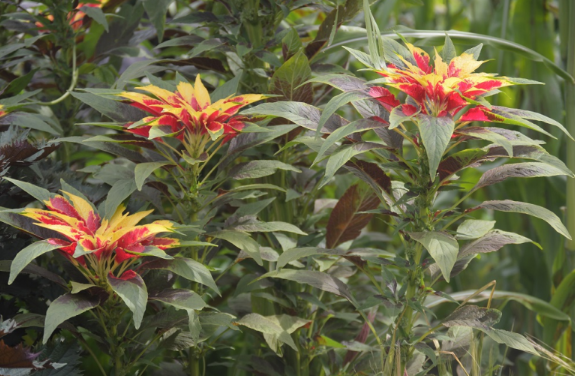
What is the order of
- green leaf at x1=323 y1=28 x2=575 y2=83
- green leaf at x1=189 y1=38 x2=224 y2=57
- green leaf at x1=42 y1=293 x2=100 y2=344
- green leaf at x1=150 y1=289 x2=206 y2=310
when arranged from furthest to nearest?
green leaf at x1=323 y1=28 x2=575 y2=83 → green leaf at x1=189 y1=38 x2=224 y2=57 → green leaf at x1=150 y1=289 x2=206 y2=310 → green leaf at x1=42 y1=293 x2=100 y2=344

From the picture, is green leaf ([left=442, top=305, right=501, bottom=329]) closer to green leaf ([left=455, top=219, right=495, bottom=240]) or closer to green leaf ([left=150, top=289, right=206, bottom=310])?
green leaf ([left=455, top=219, right=495, bottom=240])

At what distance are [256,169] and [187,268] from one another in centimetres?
20

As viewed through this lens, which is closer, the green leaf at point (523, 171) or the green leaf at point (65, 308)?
the green leaf at point (65, 308)

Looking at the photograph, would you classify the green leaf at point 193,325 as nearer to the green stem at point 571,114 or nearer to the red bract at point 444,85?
the red bract at point 444,85

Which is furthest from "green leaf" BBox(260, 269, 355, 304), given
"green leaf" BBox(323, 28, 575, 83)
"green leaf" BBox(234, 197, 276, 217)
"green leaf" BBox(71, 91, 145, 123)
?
"green leaf" BBox(323, 28, 575, 83)

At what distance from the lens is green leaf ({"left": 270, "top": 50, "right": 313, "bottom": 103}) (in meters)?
1.02

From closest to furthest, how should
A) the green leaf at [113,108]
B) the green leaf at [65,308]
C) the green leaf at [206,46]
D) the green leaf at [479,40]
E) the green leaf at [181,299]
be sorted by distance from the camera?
the green leaf at [65,308] < the green leaf at [181,299] < the green leaf at [113,108] < the green leaf at [206,46] < the green leaf at [479,40]

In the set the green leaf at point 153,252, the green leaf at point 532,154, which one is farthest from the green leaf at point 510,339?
the green leaf at point 153,252

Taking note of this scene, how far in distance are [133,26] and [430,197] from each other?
76 centimetres

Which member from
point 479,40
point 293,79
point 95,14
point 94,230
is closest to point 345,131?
point 293,79

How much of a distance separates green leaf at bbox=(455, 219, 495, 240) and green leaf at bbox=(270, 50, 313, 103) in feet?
1.11

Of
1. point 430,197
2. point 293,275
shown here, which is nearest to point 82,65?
point 293,275

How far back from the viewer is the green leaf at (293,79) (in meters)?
1.02

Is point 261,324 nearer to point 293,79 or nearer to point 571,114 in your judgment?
point 293,79
